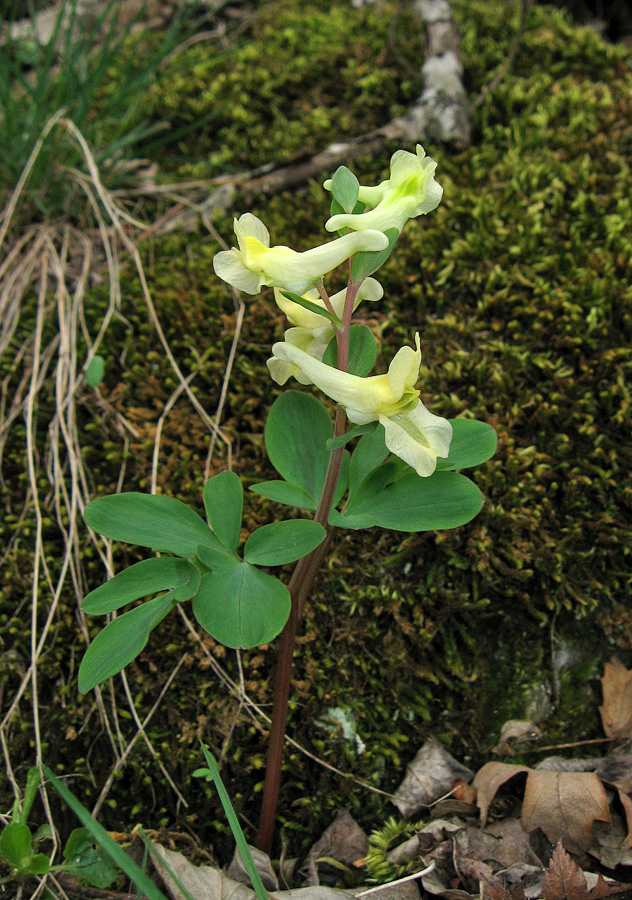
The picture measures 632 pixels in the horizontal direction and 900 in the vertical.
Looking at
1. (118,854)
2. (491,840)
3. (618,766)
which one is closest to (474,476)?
(618,766)

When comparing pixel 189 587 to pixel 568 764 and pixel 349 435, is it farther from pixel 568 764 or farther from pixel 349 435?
pixel 568 764

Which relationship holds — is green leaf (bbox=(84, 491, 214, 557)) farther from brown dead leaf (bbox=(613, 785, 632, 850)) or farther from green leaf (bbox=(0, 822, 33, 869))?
brown dead leaf (bbox=(613, 785, 632, 850))

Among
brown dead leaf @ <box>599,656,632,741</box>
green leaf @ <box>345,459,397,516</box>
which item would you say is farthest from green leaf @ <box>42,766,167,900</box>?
brown dead leaf @ <box>599,656,632,741</box>

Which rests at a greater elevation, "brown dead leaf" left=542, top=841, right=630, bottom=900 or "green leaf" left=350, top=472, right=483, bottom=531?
"green leaf" left=350, top=472, right=483, bottom=531

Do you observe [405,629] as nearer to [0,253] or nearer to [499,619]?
[499,619]

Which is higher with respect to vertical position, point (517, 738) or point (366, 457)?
point (366, 457)

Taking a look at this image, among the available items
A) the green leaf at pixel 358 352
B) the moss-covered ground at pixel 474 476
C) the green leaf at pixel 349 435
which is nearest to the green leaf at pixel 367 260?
the green leaf at pixel 358 352
